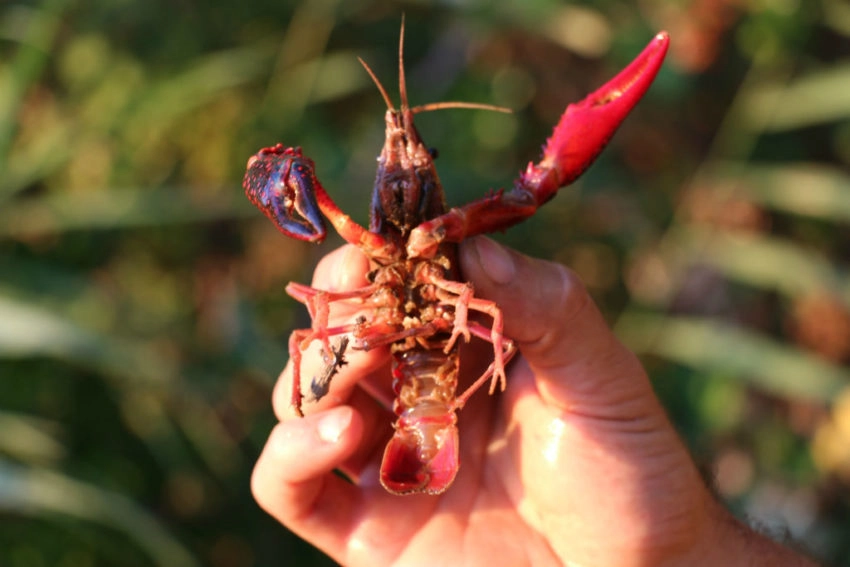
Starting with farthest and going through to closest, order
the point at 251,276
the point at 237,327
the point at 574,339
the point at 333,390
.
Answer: the point at 251,276 < the point at 237,327 < the point at 333,390 < the point at 574,339

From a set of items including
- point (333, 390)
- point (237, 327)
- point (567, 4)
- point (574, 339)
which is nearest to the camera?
point (574, 339)

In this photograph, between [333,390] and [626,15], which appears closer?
[333,390]

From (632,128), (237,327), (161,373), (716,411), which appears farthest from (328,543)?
(632,128)

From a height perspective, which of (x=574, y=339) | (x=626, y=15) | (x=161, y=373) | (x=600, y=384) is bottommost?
(x=161, y=373)

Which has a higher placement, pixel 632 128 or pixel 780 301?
pixel 632 128

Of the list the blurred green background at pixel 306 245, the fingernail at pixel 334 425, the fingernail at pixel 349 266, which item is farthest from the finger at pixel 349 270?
the blurred green background at pixel 306 245

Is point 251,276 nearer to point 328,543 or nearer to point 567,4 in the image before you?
point 567,4

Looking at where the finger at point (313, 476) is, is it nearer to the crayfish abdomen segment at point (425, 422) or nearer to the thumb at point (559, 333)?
the crayfish abdomen segment at point (425, 422)
